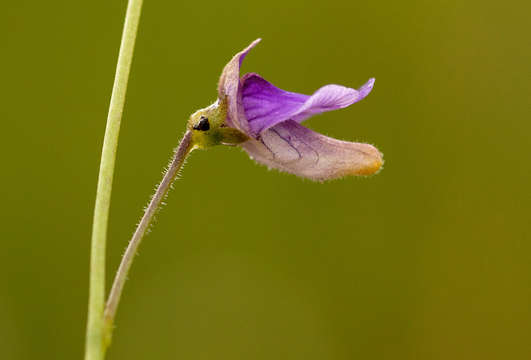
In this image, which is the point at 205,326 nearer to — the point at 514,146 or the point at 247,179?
the point at 247,179

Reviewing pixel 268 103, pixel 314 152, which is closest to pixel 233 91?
pixel 268 103

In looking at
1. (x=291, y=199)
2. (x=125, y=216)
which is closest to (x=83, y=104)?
(x=125, y=216)

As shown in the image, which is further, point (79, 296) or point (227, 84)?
point (79, 296)

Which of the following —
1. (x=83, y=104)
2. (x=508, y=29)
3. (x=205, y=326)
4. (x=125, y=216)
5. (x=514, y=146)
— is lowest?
(x=205, y=326)

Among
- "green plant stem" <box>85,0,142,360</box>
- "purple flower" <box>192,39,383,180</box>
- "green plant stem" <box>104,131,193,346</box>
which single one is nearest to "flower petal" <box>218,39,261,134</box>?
"purple flower" <box>192,39,383,180</box>

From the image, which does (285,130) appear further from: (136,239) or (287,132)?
(136,239)

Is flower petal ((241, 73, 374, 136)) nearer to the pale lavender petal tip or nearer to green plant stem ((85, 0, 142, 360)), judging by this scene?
the pale lavender petal tip
